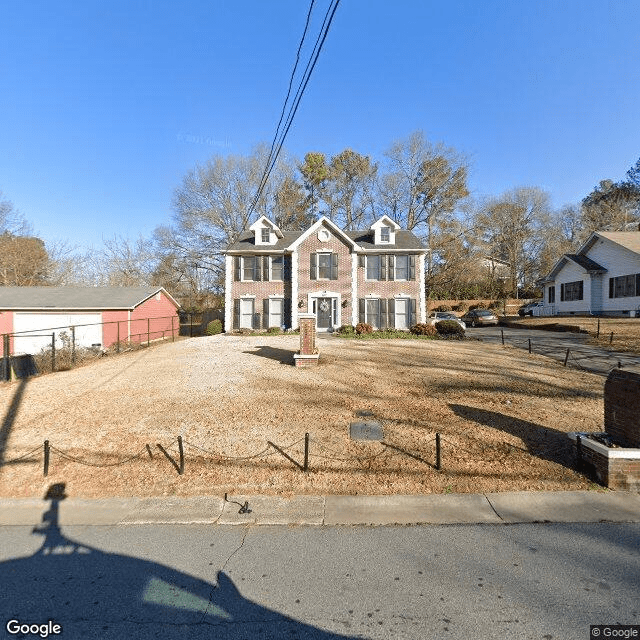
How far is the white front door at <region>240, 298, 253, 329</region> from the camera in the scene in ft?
77.8

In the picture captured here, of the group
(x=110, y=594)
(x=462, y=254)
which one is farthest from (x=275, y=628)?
(x=462, y=254)

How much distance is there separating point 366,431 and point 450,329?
15515 mm

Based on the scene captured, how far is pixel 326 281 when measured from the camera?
2311 cm

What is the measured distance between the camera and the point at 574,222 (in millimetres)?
51594

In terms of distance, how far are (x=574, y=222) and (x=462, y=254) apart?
89.9 feet

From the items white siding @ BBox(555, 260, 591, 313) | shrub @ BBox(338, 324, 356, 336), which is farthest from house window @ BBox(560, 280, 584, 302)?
shrub @ BBox(338, 324, 356, 336)

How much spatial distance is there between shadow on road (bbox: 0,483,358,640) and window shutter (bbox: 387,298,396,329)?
21.1m

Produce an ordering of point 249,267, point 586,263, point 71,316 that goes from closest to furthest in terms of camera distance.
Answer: point 71,316
point 249,267
point 586,263

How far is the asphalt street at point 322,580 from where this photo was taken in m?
2.63

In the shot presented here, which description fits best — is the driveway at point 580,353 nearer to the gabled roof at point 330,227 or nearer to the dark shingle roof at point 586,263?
the dark shingle roof at point 586,263

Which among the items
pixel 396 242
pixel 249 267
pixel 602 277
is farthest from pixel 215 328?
pixel 602 277

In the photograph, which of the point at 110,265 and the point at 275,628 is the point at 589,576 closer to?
the point at 275,628

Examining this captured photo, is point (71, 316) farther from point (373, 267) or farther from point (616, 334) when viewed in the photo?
point (616, 334)

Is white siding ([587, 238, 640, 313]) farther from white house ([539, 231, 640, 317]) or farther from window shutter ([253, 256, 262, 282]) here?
window shutter ([253, 256, 262, 282])
